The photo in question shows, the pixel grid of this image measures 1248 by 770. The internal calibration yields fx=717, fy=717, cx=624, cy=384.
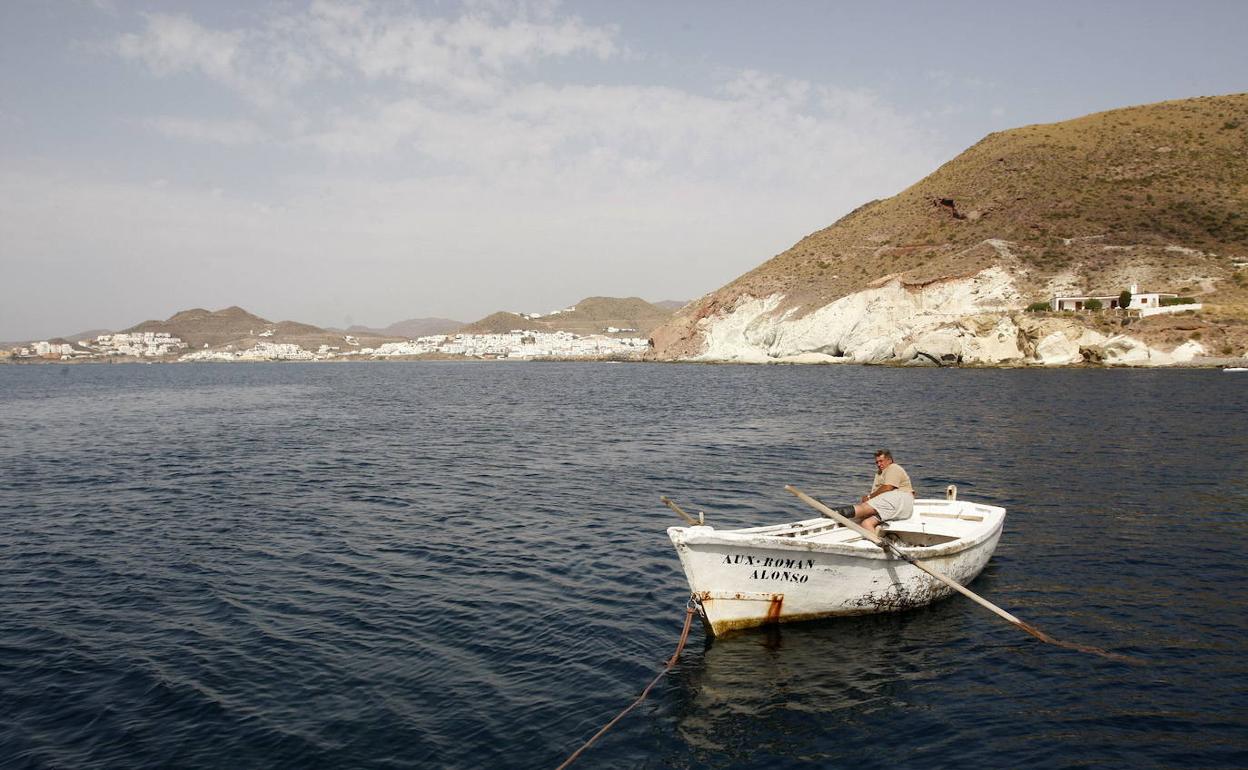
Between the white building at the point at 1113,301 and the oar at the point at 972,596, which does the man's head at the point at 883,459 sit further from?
the white building at the point at 1113,301

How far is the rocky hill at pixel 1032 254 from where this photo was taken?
91.8 metres

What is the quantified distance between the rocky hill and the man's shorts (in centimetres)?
8649

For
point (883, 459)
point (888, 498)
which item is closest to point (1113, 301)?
point (883, 459)

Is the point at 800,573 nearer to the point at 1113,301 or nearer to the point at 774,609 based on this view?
the point at 774,609

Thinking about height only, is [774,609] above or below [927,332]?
below

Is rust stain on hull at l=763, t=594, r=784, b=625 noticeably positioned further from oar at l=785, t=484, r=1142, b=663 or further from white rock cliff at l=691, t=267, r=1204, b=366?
white rock cliff at l=691, t=267, r=1204, b=366

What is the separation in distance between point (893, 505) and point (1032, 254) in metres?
111

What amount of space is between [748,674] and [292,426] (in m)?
45.7

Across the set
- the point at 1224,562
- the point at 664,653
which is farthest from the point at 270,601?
the point at 1224,562

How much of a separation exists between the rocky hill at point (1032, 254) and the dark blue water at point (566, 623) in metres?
65.2

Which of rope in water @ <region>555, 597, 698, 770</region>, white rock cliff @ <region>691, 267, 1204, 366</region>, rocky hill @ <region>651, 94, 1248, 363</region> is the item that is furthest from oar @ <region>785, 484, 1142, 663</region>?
rocky hill @ <region>651, 94, 1248, 363</region>

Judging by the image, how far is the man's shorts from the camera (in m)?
15.5

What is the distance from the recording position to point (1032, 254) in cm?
10869

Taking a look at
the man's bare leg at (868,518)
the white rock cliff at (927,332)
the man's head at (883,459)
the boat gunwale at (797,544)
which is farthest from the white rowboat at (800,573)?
the white rock cliff at (927,332)
